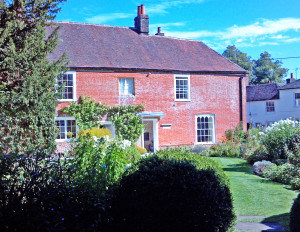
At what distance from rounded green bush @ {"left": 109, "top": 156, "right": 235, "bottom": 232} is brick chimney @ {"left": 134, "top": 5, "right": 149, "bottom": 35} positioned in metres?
22.3

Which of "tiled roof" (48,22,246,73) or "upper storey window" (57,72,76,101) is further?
"tiled roof" (48,22,246,73)

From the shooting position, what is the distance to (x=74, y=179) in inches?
247

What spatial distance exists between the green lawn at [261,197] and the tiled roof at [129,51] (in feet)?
40.6

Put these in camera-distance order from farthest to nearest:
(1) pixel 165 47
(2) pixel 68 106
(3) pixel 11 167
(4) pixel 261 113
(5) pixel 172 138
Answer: (4) pixel 261 113
(1) pixel 165 47
(5) pixel 172 138
(2) pixel 68 106
(3) pixel 11 167

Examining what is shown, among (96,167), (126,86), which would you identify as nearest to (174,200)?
(96,167)

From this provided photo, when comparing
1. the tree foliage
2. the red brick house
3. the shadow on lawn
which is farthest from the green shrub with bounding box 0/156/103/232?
the tree foliage

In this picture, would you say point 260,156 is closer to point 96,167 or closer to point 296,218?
point 296,218

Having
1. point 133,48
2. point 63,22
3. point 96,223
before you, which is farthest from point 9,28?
point 96,223

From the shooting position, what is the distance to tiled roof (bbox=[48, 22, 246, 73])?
894 inches

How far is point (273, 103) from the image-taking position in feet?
146

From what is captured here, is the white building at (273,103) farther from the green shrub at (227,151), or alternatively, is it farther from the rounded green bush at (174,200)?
the rounded green bush at (174,200)

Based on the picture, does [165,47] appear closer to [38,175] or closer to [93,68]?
[93,68]

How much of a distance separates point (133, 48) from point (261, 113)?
26.7 meters

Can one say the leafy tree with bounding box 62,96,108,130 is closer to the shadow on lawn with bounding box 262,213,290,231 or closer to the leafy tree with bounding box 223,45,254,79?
the shadow on lawn with bounding box 262,213,290,231
